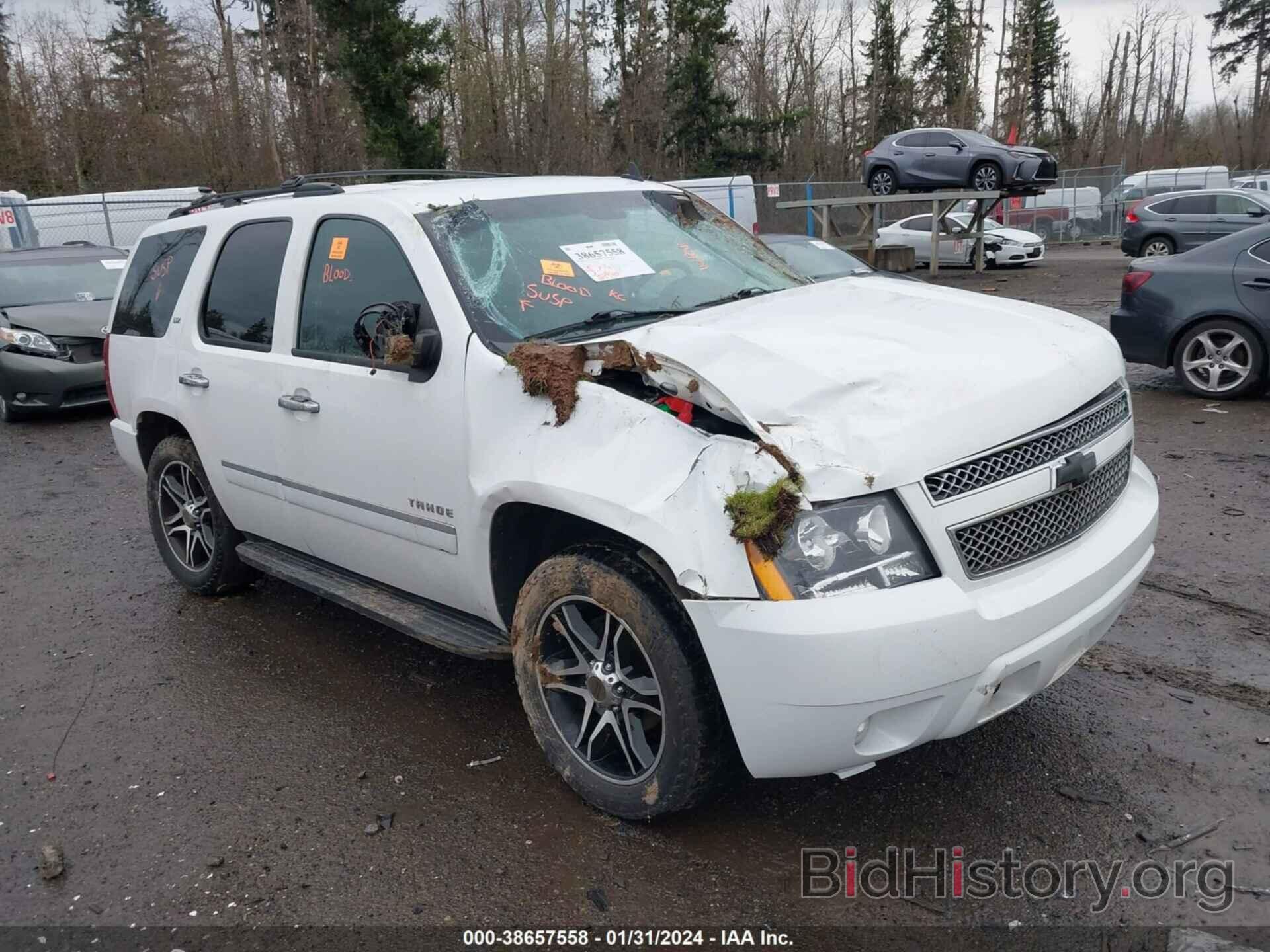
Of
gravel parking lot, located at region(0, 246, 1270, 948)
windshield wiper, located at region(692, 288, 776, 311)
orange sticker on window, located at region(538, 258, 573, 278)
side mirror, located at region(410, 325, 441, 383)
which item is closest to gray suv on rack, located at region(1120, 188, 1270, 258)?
gravel parking lot, located at region(0, 246, 1270, 948)

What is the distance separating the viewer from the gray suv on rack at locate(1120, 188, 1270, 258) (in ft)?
69.0

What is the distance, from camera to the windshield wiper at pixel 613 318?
3469mm

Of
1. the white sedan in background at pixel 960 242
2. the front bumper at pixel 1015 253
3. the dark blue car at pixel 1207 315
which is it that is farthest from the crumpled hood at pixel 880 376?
the front bumper at pixel 1015 253

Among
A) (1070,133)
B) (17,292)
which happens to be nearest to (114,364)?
(17,292)

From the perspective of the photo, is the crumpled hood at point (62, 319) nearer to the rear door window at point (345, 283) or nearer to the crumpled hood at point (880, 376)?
the rear door window at point (345, 283)

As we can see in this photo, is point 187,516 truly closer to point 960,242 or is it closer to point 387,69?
point 960,242

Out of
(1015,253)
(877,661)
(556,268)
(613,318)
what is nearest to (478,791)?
(877,661)

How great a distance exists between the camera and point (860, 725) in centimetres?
260

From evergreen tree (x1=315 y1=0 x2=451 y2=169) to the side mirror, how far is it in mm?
28993

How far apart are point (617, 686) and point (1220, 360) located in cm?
759

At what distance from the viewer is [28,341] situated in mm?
10039

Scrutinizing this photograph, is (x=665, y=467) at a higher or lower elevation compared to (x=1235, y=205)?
higher

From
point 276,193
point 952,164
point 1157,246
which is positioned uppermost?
point 276,193

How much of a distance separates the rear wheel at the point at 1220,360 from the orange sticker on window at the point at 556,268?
23.0 ft
